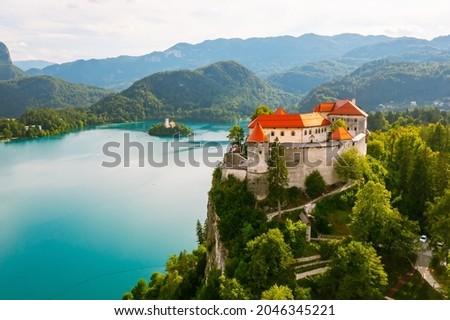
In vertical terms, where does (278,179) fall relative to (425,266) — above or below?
above

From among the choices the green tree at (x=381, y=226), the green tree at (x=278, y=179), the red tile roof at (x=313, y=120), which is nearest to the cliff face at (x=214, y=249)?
the green tree at (x=278, y=179)

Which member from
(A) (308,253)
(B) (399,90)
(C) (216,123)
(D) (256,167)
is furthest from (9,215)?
(B) (399,90)

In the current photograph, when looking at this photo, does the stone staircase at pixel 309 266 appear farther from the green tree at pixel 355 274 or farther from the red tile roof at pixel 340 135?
the red tile roof at pixel 340 135

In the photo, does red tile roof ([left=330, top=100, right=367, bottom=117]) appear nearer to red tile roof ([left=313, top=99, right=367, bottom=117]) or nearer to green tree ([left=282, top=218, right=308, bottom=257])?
red tile roof ([left=313, top=99, right=367, bottom=117])

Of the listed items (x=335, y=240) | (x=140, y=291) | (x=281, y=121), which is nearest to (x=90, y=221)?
(x=140, y=291)

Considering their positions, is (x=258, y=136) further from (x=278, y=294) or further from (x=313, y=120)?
(x=278, y=294)

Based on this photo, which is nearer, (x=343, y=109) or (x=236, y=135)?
(x=343, y=109)

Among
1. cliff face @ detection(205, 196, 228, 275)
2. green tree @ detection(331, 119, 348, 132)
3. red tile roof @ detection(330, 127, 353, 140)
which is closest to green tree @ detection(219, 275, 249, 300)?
cliff face @ detection(205, 196, 228, 275)
